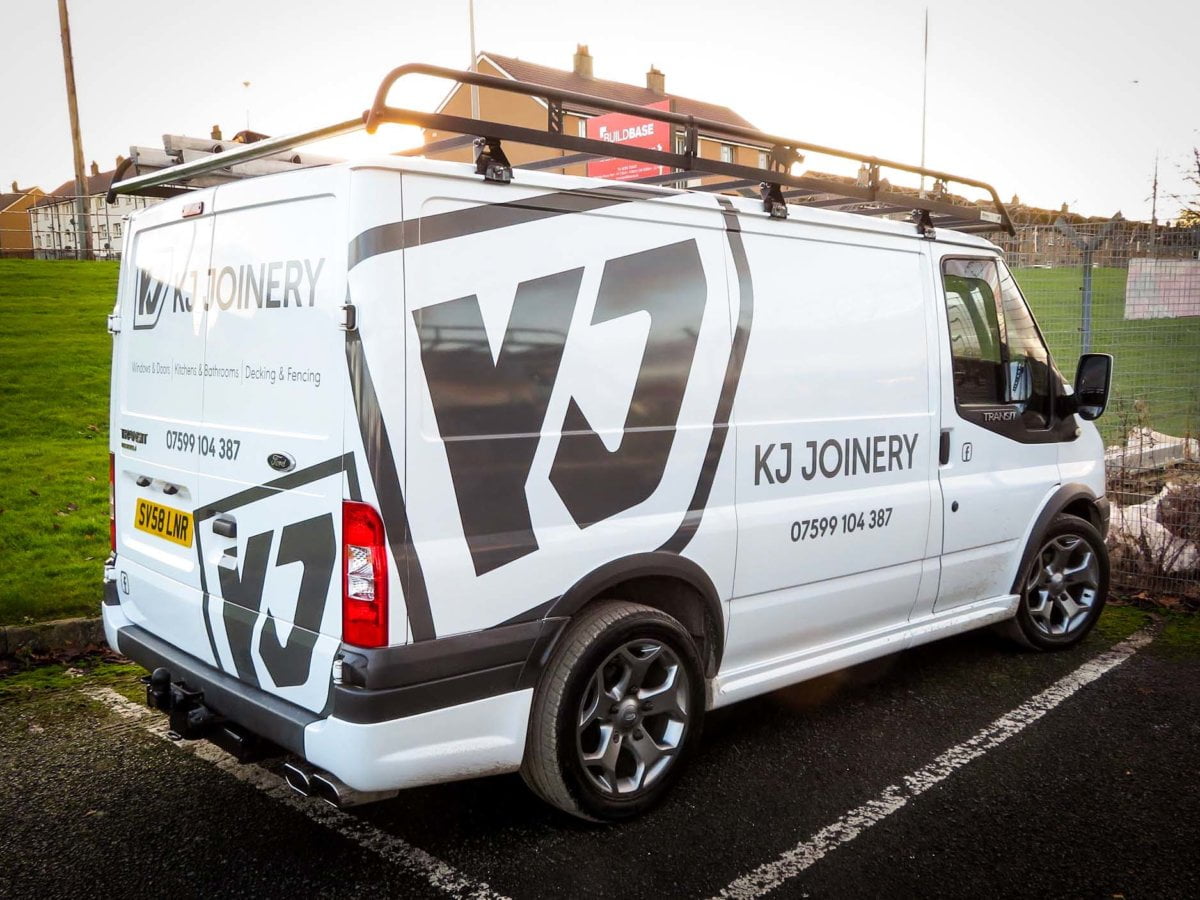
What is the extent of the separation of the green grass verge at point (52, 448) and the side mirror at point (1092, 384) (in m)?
5.47

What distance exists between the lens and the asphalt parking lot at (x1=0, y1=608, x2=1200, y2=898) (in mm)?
3043

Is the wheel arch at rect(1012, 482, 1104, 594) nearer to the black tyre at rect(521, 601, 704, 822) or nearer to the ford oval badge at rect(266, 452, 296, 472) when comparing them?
the black tyre at rect(521, 601, 704, 822)

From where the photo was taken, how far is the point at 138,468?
146 inches

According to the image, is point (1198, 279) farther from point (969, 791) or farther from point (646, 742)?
point (646, 742)

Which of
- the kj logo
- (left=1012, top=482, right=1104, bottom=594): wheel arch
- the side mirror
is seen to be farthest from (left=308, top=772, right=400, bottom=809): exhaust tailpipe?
the side mirror

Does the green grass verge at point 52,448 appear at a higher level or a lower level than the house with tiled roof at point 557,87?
lower

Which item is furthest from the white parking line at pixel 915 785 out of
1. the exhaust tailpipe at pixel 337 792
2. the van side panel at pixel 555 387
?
the exhaust tailpipe at pixel 337 792

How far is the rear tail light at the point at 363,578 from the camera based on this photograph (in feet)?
8.92

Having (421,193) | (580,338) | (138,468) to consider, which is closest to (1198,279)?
(580,338)

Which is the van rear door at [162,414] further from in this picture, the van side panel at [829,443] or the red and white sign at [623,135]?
the red and white sign at [623,135]

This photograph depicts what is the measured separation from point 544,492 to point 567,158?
5.20 feet

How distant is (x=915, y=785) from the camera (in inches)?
145

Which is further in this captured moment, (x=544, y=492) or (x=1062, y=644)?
(x=1062, y=644)

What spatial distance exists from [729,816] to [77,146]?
74.1 ft
